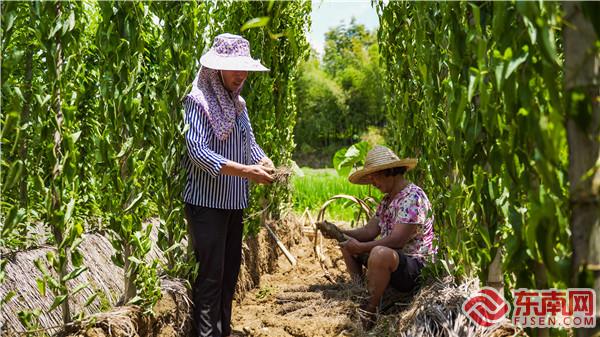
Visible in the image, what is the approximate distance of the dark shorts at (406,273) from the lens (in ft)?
12.2

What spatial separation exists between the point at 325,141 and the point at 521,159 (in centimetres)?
2368

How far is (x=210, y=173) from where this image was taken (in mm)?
3293

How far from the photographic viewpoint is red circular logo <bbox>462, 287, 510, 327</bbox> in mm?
2611

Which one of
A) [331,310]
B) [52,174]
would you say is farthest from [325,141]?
[52,174]

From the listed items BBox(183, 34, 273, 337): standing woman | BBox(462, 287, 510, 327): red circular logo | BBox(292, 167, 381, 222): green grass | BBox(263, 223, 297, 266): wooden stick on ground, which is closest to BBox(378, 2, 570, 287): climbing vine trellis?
BBox(462, 287, 510, 327): red circular logo

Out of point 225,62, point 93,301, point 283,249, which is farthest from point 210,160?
point 283,249

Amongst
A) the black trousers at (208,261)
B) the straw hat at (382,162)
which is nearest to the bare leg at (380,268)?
the straw hat at (382,162)

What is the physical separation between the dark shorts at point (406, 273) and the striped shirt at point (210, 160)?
1.04 m

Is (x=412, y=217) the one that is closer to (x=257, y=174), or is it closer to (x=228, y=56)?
(x=257, y=174)

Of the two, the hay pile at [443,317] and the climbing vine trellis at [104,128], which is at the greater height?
the climbing vine trellis at [104,128]

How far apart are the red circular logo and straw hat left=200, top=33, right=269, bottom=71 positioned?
1.76 meters

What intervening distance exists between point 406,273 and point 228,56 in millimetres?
1712

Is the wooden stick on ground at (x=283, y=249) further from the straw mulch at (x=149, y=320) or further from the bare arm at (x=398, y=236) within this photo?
the straw mulch at (x=149, y=320)

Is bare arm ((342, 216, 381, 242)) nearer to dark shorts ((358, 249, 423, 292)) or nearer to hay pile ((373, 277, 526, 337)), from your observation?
dark shorts ((358, 249, 423, 292))
